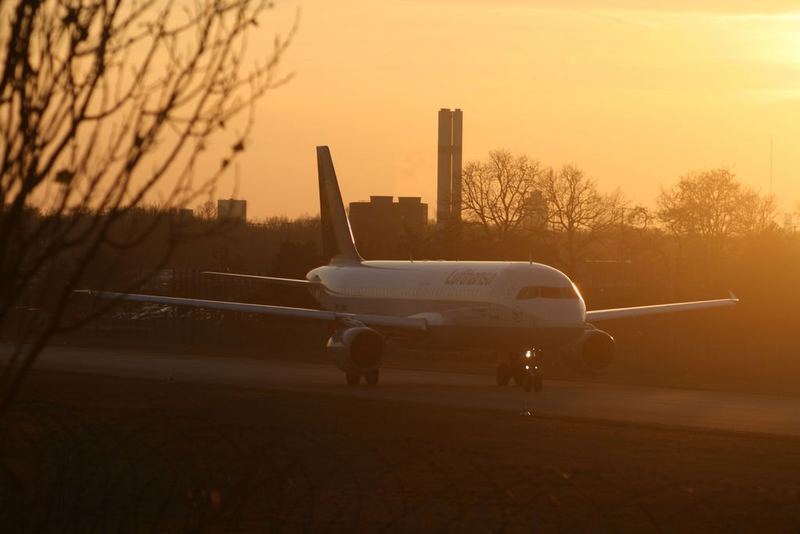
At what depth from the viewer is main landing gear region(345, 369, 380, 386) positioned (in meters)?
37.7

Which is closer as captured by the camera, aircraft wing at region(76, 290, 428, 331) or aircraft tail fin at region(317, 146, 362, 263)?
aircraft wing at region(76, 290, 428, 331)

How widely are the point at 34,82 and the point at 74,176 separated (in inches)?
19.4

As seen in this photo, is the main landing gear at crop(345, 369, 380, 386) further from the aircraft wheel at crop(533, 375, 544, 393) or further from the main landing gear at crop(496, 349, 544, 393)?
the aircraft wheel at crop(533, 375, 544, 393)

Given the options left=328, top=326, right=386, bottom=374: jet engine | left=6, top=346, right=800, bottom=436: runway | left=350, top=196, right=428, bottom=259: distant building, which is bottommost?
left=6, top=346, right=800, bottom=436: runway

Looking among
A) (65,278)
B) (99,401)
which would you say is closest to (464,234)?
(99,401)

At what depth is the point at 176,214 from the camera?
647 cm

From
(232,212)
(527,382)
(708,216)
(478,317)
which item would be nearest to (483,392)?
(527,382)

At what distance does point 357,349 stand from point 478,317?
138 inches

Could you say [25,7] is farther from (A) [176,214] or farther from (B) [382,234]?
(B) [382,234]

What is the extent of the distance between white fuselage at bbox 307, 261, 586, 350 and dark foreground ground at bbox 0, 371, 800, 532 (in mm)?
8664

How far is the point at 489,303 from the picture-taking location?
37.5 metres

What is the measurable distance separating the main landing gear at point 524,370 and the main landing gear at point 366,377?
343cm

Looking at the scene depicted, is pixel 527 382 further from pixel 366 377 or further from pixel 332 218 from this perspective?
pixel 332 218

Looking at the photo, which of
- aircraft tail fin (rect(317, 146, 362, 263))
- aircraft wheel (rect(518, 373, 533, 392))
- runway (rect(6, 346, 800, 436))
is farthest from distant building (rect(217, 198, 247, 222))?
aircraft tail fin (rect(317, 146, 362, 263))
